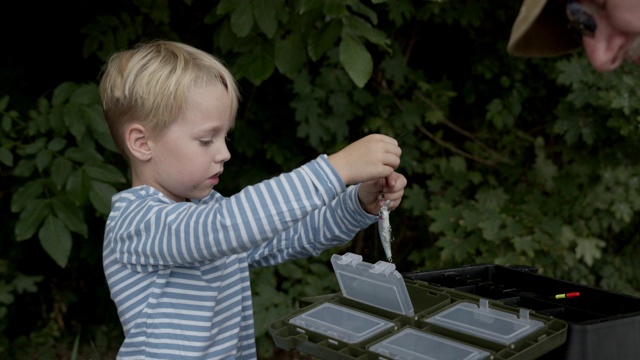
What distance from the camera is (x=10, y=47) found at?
455 cm

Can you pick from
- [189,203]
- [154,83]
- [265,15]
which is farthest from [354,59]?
[189,203]

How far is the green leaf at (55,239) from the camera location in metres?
3.25

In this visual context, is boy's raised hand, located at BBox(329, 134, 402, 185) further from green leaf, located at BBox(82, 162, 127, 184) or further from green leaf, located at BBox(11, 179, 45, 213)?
green leaf, located at BBox(11, 179, 45, 213)

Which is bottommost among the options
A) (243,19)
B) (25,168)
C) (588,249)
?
(588,249)

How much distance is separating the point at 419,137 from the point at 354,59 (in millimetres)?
1914

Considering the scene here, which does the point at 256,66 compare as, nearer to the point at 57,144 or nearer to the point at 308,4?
the point at 308,4

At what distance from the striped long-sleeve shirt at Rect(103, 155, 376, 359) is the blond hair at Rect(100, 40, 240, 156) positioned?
18cm

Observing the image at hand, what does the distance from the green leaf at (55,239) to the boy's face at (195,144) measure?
4.23ft

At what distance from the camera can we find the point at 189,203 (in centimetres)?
202

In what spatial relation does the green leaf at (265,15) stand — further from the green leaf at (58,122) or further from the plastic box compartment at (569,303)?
the plastic box compartment at (569,303)

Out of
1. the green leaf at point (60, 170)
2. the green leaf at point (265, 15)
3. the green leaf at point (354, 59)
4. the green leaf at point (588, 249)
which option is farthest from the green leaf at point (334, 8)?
the green leaf at point (588, 249)

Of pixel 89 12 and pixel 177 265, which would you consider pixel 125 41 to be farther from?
pixel 177 265

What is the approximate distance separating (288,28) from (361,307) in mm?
1684

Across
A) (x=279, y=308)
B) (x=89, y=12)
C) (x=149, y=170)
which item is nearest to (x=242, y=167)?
(x=279, y=308)
